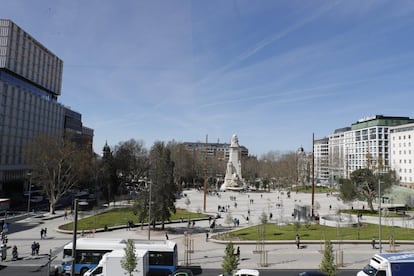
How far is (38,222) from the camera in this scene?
43.7 meters

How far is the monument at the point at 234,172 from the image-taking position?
10118 cm

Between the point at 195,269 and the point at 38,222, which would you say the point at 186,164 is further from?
the point at 195,269

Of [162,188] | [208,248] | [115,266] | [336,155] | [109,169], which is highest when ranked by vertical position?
[336,155]

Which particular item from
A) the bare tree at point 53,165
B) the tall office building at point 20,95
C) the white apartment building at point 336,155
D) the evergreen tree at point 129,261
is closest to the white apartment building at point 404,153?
the white apartment building at point 336,155

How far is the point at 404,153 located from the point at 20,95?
105 m

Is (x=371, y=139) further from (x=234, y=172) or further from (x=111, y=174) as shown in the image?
(x=111, y=174)

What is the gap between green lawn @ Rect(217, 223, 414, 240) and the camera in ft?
111

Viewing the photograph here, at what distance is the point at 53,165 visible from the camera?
52.6 metres

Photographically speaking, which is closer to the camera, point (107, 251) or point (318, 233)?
point (107, 251)

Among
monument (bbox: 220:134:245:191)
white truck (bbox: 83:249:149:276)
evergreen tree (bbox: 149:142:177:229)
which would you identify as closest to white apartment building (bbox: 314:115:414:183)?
monument (bbox: 220:134:245:191)

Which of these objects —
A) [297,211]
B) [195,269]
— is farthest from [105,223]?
[297,211]

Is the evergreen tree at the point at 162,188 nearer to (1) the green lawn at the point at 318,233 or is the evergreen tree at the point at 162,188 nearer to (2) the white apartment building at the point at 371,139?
(1) the green lawn at the point at 318,233

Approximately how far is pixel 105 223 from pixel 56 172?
16.9 meters

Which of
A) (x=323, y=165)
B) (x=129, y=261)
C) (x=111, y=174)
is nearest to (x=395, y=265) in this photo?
(x=129, y=261)
